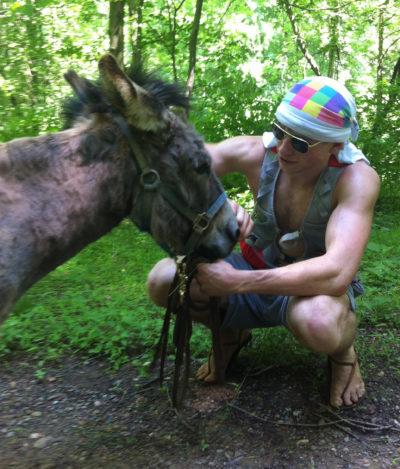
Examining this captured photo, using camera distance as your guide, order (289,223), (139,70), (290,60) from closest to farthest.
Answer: (139,70)
(289,223)
(290,60)

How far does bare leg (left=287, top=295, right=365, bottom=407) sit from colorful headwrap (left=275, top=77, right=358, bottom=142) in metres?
0.95

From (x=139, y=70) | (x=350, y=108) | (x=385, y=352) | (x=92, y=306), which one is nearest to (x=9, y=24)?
(x=92, y=306)

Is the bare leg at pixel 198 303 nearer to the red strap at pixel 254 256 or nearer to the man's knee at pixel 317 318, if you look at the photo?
the red strap at pixel 254 256

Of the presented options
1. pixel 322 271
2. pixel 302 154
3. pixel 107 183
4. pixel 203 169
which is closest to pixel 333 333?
pixel 322 271

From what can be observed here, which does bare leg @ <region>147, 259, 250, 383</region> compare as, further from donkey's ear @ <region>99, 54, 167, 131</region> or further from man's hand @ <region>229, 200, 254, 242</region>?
donkey's ear @ <region>99, 54, 167, 131</region>

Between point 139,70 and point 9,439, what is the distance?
219 cm

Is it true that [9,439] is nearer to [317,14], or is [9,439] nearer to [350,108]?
[350,108]

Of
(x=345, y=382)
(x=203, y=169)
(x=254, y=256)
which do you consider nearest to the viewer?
(x=203, y=169)

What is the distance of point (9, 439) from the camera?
2656 mm

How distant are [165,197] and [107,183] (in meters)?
0.30

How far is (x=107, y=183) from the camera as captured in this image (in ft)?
7.33

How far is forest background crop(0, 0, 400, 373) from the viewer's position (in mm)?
3727

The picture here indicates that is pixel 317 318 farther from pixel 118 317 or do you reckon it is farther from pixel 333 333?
pixel 118 317

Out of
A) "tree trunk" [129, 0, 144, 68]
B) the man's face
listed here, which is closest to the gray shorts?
the man's face
